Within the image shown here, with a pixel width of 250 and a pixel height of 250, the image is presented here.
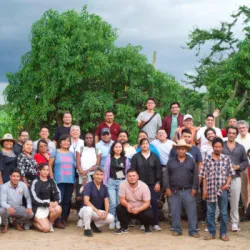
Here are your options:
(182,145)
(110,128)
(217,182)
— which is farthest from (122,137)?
(217,182)

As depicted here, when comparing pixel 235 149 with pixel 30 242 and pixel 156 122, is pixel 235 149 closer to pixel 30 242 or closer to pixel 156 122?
pixel 156 122

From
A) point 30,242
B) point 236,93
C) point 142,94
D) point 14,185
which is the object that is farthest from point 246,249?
point 236,93

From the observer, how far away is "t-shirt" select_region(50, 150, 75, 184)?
887 cm

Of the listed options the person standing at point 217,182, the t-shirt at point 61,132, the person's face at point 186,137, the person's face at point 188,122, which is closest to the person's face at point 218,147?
the person standing at point 217,182

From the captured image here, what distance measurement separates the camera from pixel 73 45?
1534 centimetres

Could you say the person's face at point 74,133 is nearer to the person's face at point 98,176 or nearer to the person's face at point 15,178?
the person's face at point 98,176

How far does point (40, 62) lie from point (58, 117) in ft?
6.11

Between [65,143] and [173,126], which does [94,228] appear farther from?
[173,126]

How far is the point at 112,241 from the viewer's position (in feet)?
25.9

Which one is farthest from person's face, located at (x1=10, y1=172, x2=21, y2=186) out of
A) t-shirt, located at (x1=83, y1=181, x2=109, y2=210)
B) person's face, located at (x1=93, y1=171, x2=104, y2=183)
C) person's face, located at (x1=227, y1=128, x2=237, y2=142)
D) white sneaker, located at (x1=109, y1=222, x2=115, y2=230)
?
person's face, located at (x1=227, y1=128, x2=237, y2=142)

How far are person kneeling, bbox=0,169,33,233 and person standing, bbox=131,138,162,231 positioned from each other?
1956mm

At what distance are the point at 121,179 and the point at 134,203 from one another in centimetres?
58

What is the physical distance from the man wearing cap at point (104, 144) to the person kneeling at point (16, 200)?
153cm

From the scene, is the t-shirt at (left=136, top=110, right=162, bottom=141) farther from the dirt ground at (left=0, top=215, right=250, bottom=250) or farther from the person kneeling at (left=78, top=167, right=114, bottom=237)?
the dirt ground at (left=0, top=215, right=250, bottom=250)
